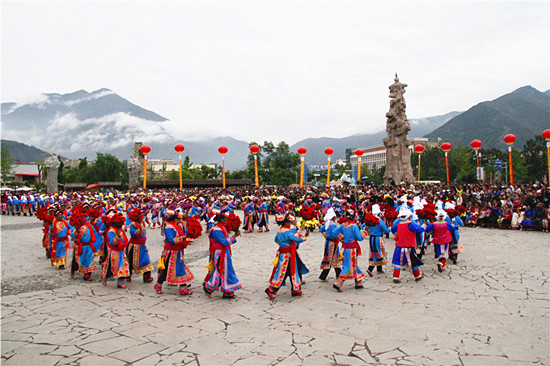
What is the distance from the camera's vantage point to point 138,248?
Result: 7531mm

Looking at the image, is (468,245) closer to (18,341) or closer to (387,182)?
(18,341)

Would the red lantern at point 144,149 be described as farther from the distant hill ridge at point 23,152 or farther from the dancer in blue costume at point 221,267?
the distant hill ridge at point 23,152

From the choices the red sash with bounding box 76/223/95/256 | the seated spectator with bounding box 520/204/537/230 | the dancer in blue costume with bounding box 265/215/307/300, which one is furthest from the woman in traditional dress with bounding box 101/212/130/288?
the seated spectator with bounding box 520/204/537/230

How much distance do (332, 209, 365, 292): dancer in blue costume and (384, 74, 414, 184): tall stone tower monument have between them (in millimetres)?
23397

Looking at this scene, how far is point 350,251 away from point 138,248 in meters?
4.54

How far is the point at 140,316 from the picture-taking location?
5637 millimetres

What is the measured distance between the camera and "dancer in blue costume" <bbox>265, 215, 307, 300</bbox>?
6.35 meters

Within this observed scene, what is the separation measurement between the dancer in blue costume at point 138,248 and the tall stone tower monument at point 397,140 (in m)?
24.9

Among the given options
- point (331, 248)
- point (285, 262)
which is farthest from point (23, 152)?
point (285, 262)

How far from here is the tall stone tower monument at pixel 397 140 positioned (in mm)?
29156

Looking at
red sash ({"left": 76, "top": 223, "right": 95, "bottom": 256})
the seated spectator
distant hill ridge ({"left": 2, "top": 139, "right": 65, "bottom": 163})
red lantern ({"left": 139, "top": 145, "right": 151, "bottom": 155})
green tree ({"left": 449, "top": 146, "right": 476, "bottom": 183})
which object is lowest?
the seated spectator

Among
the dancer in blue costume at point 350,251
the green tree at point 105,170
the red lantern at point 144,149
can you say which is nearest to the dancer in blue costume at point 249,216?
the dancer in blue costume at point 350,251

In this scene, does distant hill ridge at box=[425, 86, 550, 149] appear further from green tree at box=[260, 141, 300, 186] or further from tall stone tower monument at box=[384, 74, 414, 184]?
tall stone tower monument at box=[384, 74, 414, 184]

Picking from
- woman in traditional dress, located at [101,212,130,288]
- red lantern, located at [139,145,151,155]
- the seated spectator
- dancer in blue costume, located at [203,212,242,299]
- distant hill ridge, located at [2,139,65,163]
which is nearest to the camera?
dancer in blue costume, located at [203,212,242,299]
